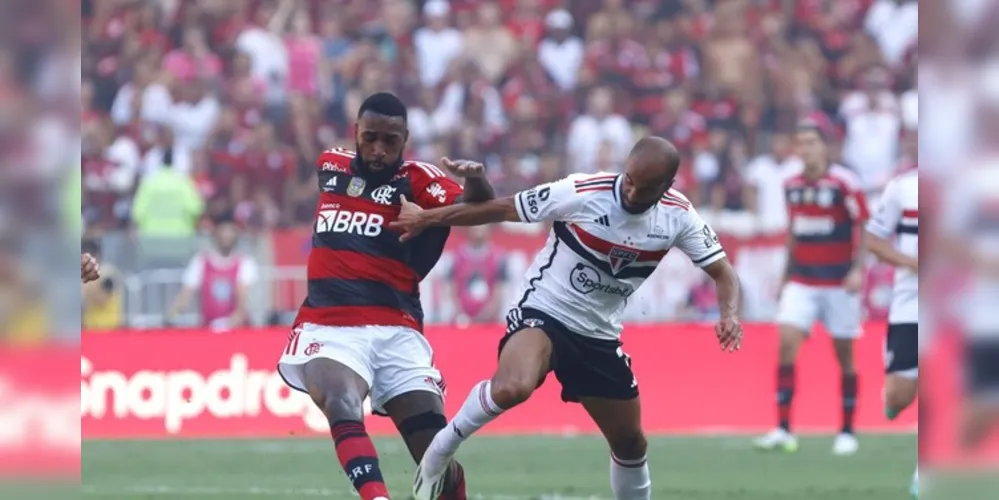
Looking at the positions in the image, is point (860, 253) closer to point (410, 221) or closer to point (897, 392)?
point (897, 392)

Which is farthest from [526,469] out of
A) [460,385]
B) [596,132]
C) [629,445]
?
[596,132]

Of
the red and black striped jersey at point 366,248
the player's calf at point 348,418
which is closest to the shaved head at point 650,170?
the red and black striped jersey at point 366,248

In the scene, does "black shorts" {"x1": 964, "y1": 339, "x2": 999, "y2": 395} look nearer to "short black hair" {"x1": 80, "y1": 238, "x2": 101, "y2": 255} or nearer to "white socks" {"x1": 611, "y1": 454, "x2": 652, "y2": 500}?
"white socks" {"x1": 611, "y1": 454, "x2": 652, "y2": 500}

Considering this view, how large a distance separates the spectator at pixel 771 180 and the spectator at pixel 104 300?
7576 mm

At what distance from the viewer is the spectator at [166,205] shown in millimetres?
19359

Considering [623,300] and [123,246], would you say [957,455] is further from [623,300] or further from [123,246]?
[123,246]

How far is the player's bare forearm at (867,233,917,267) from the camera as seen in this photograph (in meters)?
10.8

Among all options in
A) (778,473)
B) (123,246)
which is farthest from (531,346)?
(123,246)

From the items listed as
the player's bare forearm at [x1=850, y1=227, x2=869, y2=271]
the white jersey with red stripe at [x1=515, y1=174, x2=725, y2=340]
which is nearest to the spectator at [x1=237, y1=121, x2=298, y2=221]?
the player's bare forearm at [x1=850, y1=227, x2=869, y2=271]

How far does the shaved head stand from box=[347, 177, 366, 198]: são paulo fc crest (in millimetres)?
1331

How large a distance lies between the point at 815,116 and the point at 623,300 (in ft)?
46.5

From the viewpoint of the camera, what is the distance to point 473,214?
24.7ft

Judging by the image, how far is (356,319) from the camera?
7.79 meters

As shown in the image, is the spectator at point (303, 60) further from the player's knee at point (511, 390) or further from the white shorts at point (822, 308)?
the player's knee at point (511, 390)
